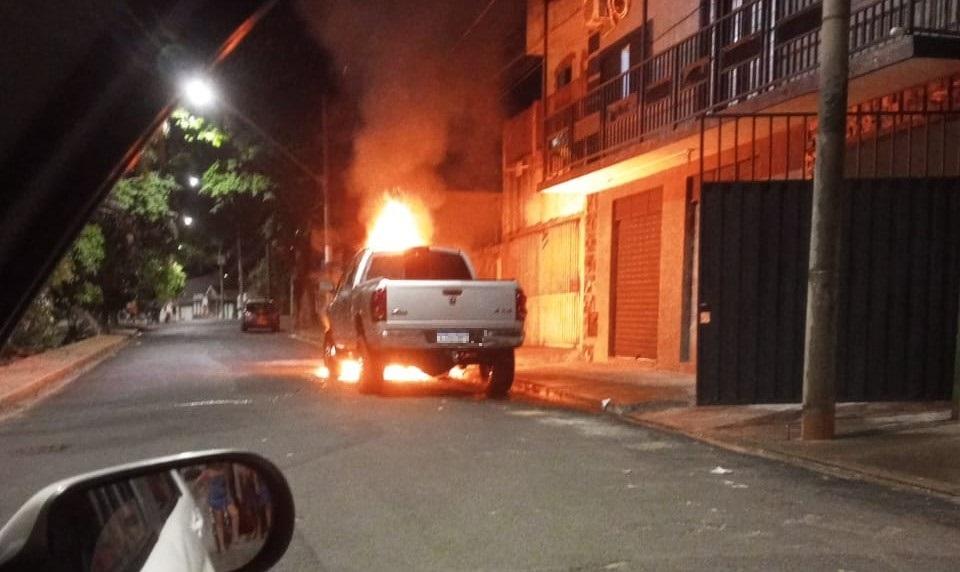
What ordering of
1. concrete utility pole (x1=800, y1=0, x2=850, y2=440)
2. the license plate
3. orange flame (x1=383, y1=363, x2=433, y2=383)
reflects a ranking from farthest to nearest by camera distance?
orange flame (x1=383, y1=363, x2=433, y2=383) < the license plate < concrete utility pole (x1=800, y1=0, x2=850, y2=440)

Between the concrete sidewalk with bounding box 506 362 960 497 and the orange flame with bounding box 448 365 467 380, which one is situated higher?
the concrete sidewalk with bounding box 506 362 960 497

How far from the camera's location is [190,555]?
6.73 feet

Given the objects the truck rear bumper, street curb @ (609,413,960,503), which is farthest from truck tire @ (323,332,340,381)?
street curb @ (609,413,960,503)

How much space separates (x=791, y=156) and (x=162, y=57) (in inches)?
464

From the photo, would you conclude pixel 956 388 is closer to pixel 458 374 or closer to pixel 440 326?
pixel 440 326

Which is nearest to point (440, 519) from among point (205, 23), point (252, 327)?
point (205, 23)

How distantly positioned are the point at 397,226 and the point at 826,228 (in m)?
15.9

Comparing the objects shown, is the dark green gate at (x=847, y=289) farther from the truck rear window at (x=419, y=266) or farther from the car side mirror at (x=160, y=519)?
the car side mirror at (x=160, y=519)

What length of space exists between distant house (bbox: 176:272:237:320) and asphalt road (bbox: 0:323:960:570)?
87.2 m

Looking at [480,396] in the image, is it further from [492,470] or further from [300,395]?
[492,470]

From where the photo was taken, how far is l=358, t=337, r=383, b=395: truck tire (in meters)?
12.6

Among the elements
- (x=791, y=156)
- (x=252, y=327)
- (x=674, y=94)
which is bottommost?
(x=252, y=327)

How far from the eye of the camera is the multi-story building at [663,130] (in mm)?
10000

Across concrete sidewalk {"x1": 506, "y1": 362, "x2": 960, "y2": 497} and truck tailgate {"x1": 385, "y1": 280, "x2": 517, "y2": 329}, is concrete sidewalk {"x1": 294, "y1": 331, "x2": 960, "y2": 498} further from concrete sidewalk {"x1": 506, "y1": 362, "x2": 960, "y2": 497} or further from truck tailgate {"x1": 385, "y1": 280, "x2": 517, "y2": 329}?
truck tailgate {"x1": 385, "y1": 280, "x2": 517, "y2": 329}
